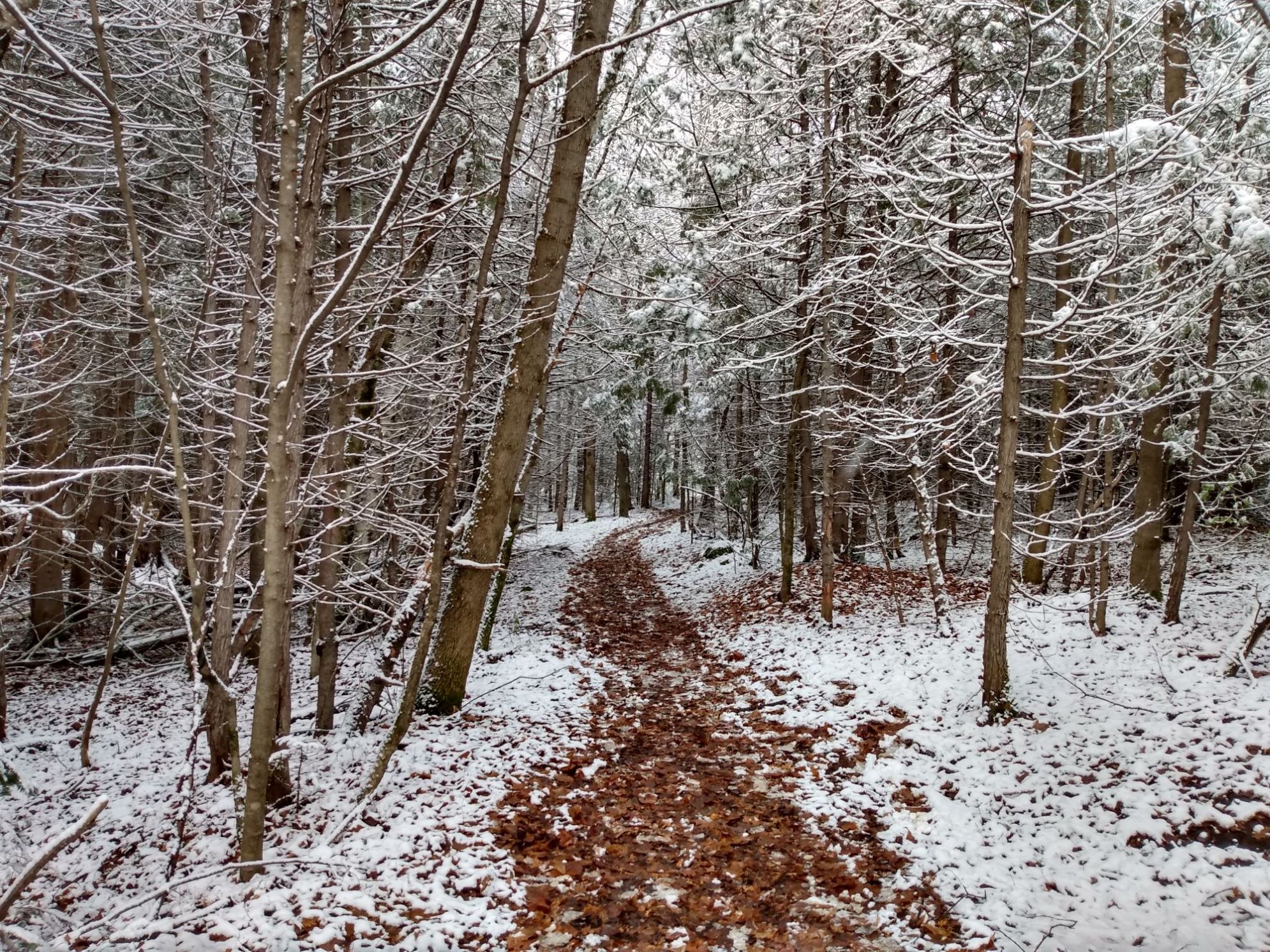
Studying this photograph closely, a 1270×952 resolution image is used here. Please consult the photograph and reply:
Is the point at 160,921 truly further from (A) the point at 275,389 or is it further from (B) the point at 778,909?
(B) the point at 778,909

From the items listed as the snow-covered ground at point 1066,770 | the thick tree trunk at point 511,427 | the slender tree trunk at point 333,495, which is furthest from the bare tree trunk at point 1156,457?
the slender tree trunk at point 333,495

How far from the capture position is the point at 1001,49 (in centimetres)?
917

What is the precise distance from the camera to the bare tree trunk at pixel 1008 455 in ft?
19.6

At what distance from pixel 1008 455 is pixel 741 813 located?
12.7 ft

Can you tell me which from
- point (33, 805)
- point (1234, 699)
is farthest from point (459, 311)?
point (1234, 699)

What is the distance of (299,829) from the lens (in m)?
4.51

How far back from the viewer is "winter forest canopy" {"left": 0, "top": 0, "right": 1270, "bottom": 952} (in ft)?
12.6

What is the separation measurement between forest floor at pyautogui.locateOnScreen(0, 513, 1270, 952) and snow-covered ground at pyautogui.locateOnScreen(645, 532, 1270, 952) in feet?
0.07

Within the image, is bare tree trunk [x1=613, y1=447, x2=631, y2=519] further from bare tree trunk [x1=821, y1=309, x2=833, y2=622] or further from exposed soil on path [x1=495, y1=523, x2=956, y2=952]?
exposed soil on path [x1=495, y1=523, x2=956, y2=952]

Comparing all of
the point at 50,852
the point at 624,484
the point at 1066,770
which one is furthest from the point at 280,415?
the point at 624,484

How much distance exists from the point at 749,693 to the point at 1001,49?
924cm

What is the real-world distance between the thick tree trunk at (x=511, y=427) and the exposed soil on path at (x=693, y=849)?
1.60 m

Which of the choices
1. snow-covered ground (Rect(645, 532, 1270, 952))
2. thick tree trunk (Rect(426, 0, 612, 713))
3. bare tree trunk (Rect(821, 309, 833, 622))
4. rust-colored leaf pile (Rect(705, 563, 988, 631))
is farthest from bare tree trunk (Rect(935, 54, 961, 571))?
thick tree trunk (Rect(426, 0, 612, 713))

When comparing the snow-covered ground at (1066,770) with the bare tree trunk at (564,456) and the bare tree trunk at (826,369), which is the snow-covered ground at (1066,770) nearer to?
the bare tree trunk at (826,369)
